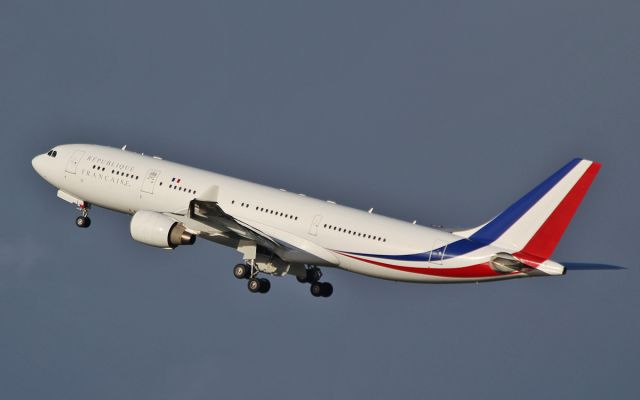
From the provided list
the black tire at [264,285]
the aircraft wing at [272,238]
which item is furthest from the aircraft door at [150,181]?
the black tire at [264,285]

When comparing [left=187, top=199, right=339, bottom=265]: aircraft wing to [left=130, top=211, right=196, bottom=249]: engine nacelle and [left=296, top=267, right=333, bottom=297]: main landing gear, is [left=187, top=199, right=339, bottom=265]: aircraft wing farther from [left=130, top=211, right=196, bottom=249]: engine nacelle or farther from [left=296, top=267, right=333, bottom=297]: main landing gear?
[left=296, top=267, right=333, bottom=297]: main landing gear

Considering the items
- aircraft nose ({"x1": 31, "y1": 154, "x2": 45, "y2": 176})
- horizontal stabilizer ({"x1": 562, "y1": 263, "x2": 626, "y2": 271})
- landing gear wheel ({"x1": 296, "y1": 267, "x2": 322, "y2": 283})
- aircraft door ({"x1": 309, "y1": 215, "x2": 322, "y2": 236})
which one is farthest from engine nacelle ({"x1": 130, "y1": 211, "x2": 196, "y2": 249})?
horizontal stabilizer ({"x1": 562, "y1": 263, "x2": 626, "y2": 271})

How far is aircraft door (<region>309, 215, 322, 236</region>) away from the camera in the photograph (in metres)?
74.9

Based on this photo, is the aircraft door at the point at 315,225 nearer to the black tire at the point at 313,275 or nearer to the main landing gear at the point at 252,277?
the main landing gear at the point at 252,277

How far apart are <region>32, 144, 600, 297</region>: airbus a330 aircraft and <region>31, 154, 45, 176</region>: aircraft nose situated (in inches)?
29.5

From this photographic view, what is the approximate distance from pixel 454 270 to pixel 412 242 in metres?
2.52

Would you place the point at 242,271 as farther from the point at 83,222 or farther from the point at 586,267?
the point at 586,267

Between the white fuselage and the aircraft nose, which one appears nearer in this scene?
the white fuselage

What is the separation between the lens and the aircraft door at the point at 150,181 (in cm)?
7919

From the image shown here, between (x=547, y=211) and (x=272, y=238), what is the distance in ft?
46.2

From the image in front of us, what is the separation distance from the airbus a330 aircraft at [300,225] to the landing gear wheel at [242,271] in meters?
0.05

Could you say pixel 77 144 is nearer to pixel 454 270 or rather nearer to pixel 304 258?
pixel 304 258

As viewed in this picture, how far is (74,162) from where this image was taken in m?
82.7

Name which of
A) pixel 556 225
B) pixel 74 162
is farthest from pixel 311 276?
pixel 556 225
